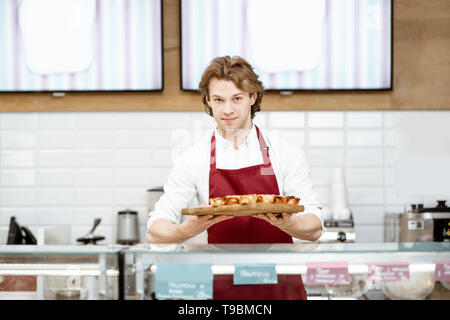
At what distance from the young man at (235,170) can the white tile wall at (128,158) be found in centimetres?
134

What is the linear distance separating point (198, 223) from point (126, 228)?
168 cm

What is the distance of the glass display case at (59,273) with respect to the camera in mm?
1444

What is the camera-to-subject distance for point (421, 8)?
3316mm

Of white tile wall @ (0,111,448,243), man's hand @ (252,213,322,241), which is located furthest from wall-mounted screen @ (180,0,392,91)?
man's hand @ (252,213,322,241)

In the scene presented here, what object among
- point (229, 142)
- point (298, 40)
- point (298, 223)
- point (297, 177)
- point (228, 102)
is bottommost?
point (298, 223)

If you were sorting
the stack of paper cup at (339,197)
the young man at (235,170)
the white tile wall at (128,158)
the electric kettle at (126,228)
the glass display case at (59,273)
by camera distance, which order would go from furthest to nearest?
the white tile wall at (128,158) < the electric kettle at (126,228) < the stack of paper cup at (339,197) < the young man at (235,170) < the glass display case at (59,273)

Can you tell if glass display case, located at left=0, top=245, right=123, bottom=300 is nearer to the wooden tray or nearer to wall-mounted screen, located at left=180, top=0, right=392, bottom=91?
the wooden tray

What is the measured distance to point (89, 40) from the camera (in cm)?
333

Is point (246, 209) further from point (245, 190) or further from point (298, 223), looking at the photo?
point (245, 190)

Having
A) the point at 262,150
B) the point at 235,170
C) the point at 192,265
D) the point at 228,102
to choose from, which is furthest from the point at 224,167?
the point at 192,265

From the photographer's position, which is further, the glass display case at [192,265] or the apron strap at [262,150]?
the apron strap at [262,150]

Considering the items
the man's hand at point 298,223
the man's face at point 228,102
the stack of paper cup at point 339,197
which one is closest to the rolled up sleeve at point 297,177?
the man's hand at point 298,223

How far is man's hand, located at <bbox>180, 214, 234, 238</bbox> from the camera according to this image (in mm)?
1573

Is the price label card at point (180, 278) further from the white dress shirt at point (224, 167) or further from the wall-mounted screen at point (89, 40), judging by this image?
the wall-mounted screen at point (89, 40)
